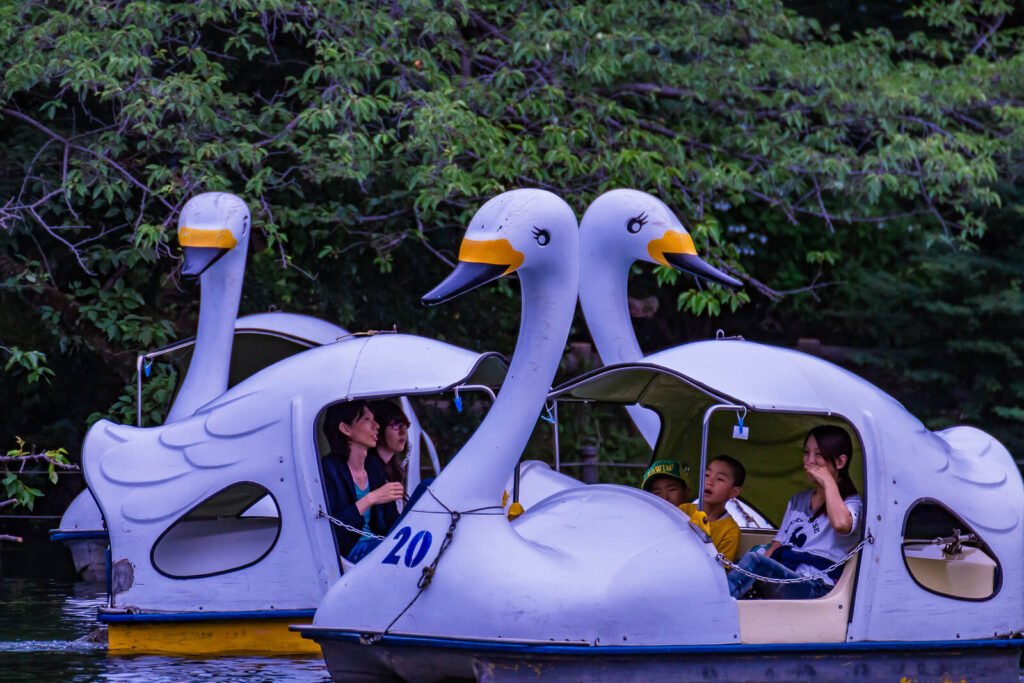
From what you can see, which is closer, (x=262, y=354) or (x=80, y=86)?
(x=80, y=86)

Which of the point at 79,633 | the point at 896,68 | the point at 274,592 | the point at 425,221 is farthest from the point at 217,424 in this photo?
the point at 896,68

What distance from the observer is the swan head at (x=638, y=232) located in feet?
33.3

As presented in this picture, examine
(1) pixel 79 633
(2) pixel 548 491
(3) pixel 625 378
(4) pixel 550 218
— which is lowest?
(1) pixel 79 633

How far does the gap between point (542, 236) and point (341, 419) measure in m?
2.58

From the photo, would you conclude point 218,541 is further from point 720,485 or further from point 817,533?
point 817,533

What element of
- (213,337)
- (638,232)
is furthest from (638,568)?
(213,337)

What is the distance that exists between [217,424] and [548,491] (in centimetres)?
190

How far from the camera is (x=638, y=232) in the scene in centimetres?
1032

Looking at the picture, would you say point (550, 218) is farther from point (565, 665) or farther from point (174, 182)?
point (174, 182)

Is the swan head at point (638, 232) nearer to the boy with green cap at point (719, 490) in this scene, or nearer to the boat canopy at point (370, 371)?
the boat canopy at point (370, 371)

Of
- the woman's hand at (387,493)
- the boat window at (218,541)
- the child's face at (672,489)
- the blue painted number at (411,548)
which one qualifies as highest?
the blue painted number at (411,548)

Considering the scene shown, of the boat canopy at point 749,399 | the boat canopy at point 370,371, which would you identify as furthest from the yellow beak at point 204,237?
the boat canopy at point 749,399

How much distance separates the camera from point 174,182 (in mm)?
13430

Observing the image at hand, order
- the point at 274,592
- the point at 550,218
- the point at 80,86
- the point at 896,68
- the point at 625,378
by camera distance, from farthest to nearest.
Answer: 1. the point at 896,68
2. the point at 80,86
3. the point at 274,592
4. the point at 625,378
5. the point at 550,218
